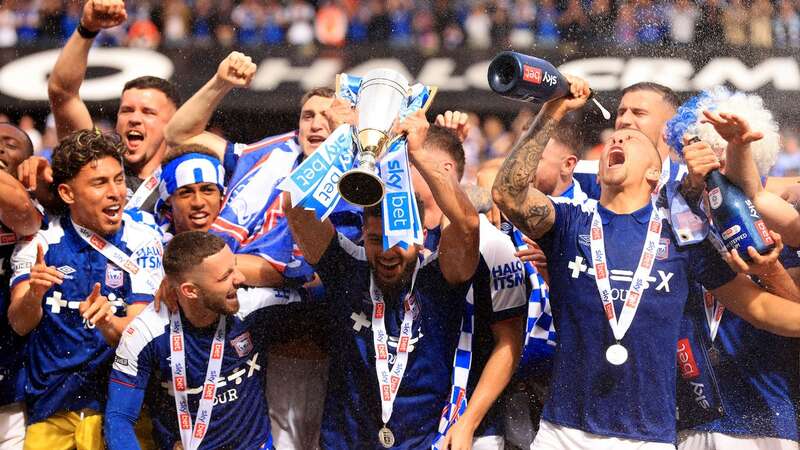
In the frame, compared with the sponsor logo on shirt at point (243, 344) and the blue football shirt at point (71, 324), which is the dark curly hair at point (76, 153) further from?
the sponsor logo on shirt at point (243, 344)

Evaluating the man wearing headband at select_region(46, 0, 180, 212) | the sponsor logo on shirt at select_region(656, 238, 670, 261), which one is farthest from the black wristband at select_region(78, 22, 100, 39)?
the sponsor logo on shirt at select_region(656, 238, 670, 261)

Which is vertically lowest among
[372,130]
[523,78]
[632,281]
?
[632,281]

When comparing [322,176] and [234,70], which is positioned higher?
[234,70]

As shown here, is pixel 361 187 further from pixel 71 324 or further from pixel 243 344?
pixel 71 324

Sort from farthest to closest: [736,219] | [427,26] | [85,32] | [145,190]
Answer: [427,26] < [145,190] < [85,32] < [736,219]

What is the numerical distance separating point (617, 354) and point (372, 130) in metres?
1.21

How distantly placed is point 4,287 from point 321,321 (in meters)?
1.30

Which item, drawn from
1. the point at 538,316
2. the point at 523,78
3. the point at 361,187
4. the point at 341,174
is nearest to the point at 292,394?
the point at 538,316

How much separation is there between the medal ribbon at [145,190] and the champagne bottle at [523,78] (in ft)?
5.39

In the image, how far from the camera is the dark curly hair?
435 centimetres

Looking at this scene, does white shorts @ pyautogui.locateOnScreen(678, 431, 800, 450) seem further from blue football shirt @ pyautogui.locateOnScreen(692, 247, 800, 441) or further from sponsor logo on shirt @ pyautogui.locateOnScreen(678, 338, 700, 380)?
sponsor logo on shirt @ pyautogui.locateOnScreen(678, 338, 700, 380)

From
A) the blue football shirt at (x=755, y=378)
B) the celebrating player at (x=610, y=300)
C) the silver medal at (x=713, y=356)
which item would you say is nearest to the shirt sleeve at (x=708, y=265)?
the celebrating player at (x=610, y=300)

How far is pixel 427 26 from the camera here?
6.53 metres

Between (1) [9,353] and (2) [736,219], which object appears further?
(1) [9,353]
